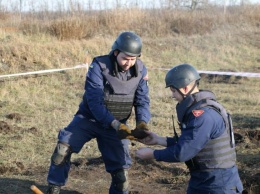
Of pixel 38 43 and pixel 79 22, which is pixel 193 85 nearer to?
pixel 38 43

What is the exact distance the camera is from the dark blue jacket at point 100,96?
509cm

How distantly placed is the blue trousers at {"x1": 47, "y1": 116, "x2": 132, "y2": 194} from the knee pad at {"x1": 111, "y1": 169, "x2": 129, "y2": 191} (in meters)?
0.06

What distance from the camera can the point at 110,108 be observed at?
5.34 m

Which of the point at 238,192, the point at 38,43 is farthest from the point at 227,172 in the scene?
the point at 38,43

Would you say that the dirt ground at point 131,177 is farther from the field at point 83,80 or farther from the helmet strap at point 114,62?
the helmet strap at point 114,62

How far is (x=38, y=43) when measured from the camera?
17406mm

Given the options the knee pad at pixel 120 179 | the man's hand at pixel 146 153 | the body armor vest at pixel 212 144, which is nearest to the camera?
the body armor vest at pixel 212 144

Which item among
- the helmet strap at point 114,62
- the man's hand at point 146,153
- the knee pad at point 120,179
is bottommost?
the knee pad at point 120,179

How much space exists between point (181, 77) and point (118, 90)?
1.47 m

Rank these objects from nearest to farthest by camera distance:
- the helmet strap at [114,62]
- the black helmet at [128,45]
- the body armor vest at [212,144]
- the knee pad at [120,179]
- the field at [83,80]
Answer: the body armor vest at [212,144] < the black helmet at [128,45] < the helmet strap at [114,62] < the knee pad at [120,179] < the field at [83,80]

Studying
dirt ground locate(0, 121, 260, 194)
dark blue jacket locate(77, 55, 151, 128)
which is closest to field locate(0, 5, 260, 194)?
dirt ground locate(0, 121, 260, 194)

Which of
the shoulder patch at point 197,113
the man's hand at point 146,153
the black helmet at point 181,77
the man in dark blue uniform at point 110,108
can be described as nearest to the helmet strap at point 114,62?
the man in dark blue uniform at point 110,108

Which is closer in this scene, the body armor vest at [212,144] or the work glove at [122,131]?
the body armor vest at [212,144]

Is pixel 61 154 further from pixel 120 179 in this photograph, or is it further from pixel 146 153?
pixel 146 153
